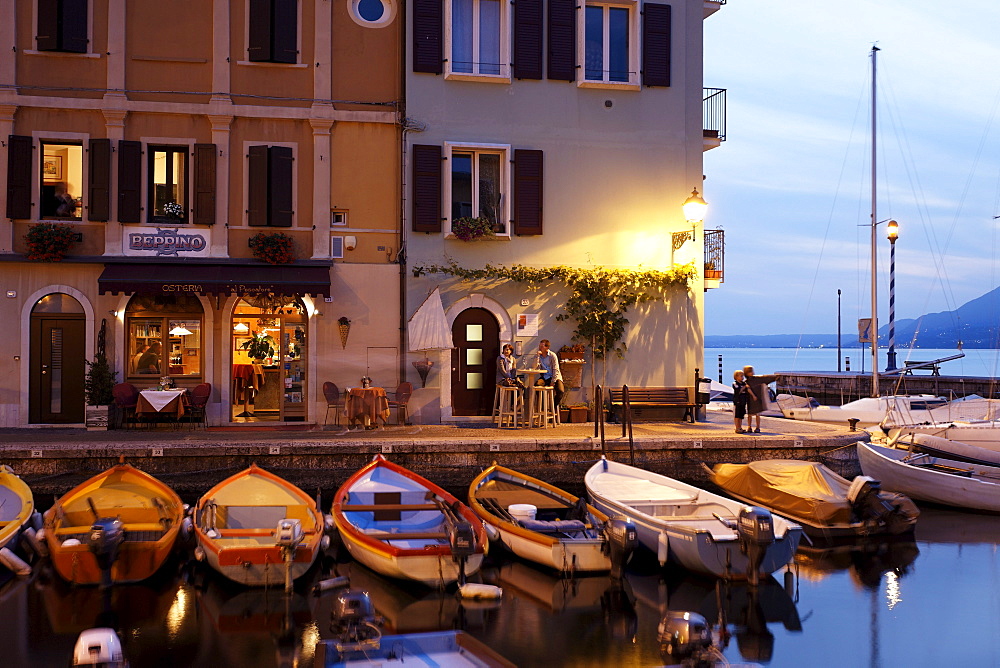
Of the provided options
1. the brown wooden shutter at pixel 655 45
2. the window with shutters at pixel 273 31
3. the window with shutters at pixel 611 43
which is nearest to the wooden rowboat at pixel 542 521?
the window with shutters at pixel 611 43

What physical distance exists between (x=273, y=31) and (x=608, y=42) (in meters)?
7.02

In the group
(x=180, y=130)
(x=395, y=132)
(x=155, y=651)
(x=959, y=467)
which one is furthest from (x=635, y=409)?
(x=155, y=651)

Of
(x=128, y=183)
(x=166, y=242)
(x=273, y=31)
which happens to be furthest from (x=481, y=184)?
(x=128, y=183)

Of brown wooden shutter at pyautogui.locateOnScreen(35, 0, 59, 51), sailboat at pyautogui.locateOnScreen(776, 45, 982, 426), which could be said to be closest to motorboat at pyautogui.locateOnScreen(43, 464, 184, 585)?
brown wooden shutter at pyautogui.locateOnScreen(35, 0, 59, 51)

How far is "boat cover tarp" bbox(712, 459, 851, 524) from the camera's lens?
13.6 metres

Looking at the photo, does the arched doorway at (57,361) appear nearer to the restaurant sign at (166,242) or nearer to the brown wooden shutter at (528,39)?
the restaurant sign at (166,242)

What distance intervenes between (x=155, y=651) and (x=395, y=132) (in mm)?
12396

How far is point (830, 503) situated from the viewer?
44.4 ft

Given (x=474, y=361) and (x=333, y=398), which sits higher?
(x=474, y=361)

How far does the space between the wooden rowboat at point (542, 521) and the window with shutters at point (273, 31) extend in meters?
9.88

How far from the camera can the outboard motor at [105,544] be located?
34.4ft

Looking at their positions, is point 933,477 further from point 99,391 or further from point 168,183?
point 168,183

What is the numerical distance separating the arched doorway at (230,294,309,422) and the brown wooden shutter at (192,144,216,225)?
5.81 feet

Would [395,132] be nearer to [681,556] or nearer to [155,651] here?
[681,556]
